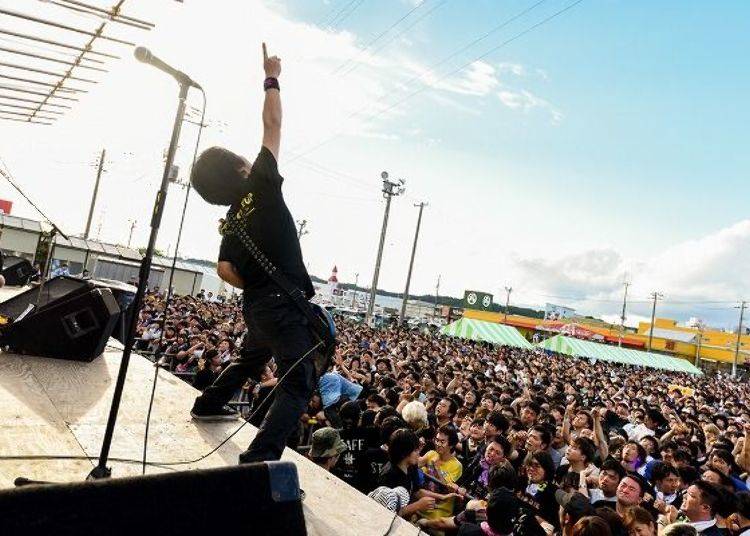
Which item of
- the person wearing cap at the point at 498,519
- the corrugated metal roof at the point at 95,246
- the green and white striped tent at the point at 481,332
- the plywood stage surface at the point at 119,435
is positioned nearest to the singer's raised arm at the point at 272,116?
the plywood stage surface at the point at 119,435

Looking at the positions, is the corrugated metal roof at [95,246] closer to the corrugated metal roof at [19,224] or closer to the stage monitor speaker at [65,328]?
the corrugated metal roof at [19,224]

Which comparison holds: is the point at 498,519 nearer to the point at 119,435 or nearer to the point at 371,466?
the point at 371,466

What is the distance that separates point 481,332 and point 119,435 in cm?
2476

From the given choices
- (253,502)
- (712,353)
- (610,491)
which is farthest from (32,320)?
(712,353)

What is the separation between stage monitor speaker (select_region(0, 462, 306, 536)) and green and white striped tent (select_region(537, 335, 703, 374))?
3035 centimetres

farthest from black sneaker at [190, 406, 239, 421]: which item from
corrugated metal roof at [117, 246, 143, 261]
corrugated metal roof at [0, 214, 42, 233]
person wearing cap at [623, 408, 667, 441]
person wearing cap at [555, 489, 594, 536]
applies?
corrugated metal roof at [0, 214, 42, 233]

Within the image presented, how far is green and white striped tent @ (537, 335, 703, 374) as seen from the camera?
97.7 feet

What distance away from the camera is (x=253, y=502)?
1244 millimetres

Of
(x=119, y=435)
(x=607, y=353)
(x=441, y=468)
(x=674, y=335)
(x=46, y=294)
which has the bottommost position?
(x=441, y=468)

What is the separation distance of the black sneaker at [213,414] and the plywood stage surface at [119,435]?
0.04 m

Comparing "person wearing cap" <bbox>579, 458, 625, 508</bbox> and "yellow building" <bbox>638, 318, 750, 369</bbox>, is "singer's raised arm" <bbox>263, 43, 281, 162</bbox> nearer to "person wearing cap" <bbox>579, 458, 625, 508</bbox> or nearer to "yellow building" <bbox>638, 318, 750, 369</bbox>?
"person wearing cap" <bbox>579, 458, 625, 508</bbox>

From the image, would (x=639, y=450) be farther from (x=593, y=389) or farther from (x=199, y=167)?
(x=593, y=389)

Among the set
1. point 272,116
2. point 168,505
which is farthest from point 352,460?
point 168,505

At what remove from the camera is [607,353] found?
32000 mm
